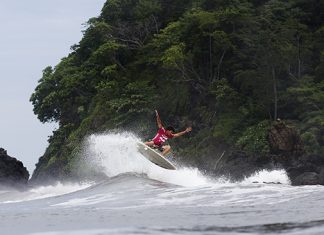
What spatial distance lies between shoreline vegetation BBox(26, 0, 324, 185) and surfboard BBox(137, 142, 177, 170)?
18.4 ft

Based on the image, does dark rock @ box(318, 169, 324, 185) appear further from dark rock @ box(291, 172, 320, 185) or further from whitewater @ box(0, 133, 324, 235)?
whitewater @ box(0, 133, 324, 235)

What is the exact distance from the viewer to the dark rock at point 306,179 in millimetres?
24500

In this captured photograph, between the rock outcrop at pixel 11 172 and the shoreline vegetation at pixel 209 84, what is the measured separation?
5.69 meters

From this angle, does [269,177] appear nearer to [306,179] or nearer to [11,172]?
[306,179]

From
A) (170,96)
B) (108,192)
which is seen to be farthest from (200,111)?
(108,192)

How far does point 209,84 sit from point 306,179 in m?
12.7

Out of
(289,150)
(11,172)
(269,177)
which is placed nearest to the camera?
(269,177)

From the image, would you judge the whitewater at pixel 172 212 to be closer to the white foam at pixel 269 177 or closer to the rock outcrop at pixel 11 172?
the white foam at pixel 269 177

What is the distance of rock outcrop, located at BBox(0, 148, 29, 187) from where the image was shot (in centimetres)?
3170

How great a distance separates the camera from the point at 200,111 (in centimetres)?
3666

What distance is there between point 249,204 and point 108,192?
243 inches

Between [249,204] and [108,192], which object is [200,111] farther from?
[249,204]

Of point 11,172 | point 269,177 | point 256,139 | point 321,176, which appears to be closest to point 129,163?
point 269,177

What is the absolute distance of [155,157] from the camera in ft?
74.6
